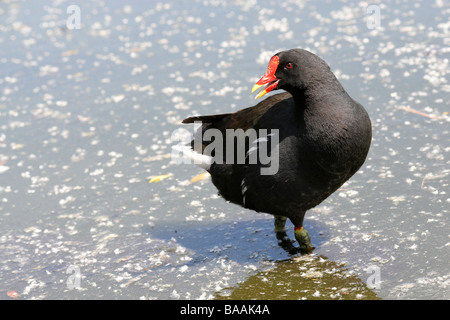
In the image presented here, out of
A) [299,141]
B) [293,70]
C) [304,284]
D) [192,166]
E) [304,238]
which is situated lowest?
[304,284]

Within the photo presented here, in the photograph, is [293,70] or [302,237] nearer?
[293,70]

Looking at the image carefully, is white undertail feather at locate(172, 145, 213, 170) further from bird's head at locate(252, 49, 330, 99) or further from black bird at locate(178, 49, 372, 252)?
bird's head at locate(252, 49, 330, 99)

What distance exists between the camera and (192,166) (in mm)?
6629

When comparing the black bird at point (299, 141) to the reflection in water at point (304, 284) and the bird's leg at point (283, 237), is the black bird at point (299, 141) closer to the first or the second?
the bird's leg at point (283, 237)

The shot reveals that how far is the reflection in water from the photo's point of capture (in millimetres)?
4395

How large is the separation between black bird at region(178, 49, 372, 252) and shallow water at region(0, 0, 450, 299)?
0.56m

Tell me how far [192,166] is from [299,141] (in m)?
2.32

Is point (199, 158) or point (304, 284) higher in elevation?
point (199, 158)

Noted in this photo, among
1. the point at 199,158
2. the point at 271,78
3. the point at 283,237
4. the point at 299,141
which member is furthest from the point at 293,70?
the point at 283,237

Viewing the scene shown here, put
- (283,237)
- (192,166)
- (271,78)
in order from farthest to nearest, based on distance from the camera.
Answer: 1. (192,166)
2. (283,237)
3. (271,78)

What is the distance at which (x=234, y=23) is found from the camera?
10117 mm

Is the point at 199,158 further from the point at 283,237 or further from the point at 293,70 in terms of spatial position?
the point at 293,70

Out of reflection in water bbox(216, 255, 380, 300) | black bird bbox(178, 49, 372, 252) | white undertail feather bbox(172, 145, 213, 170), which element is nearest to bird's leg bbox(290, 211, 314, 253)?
black bird bbox(178, 49, 372, 252)

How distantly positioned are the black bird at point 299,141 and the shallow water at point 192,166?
561 mm
